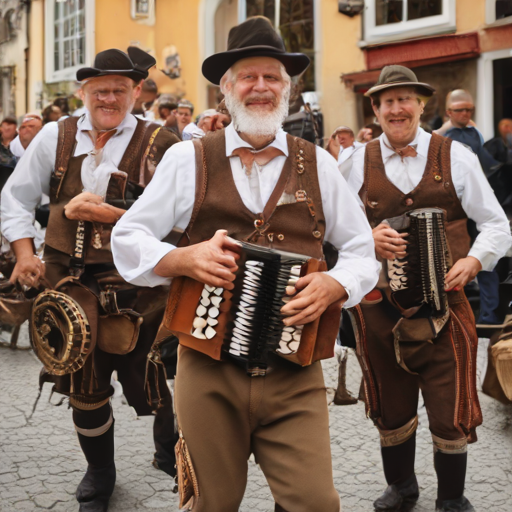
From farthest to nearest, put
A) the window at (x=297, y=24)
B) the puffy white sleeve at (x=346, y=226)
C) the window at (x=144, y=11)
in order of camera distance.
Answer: the window at (x=144, y=11) → the window at (x=297, y=24) → the puffy white sleeve at (x=346, y=226)

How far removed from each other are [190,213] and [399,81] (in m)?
1.62

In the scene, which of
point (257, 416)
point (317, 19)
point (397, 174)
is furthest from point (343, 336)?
point (317, 19)

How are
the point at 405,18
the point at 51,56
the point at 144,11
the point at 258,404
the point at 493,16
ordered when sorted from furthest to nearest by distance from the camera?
the point at 51,56 → the point at 144,11 → the point at 405,18 → the point at 493,16 → the point at 258,404

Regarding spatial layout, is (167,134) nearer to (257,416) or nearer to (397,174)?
(397,174)

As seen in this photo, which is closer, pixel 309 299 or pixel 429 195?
pixel 309 299

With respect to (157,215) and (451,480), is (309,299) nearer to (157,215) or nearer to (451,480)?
(157,215)

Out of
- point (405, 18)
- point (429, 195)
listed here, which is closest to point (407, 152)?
point (429, 195)

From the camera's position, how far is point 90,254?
12.9ft

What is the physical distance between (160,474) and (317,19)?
12101 millimetres

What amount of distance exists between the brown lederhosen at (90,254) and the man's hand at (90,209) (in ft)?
0.29

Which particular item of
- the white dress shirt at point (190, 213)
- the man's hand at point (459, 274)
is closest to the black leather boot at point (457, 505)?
the man's hand at point (459, 274)

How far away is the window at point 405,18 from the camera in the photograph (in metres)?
13.6

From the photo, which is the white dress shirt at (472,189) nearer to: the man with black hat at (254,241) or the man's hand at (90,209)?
the man with black hat at (254,241)

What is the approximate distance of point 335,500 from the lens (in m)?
2.66
